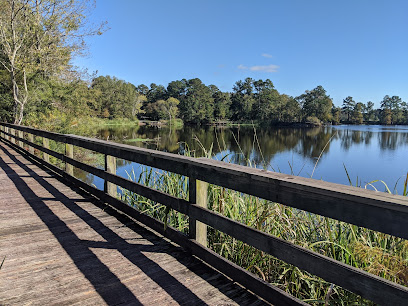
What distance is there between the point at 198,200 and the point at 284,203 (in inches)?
36.3

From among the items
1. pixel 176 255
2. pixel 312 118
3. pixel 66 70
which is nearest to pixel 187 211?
pixel 176 255

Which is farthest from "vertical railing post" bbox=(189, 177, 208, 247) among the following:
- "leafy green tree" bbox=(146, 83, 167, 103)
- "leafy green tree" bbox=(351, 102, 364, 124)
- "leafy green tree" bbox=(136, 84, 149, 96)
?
"leafy green tree" bbox=(351, 102, 364, 124)

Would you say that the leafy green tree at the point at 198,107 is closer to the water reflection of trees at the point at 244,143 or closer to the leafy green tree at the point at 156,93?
the leafy green tree at the point at 156,93

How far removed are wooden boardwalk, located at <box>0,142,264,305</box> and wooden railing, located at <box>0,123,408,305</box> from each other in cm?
13

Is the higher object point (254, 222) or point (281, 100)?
point (281, 100)

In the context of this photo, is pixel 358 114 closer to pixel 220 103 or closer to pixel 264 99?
pixel 264 99

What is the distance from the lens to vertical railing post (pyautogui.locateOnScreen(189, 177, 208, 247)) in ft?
8.30

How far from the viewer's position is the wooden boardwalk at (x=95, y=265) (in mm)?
2043

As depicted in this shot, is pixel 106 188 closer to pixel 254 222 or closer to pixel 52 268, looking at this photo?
pixel 52 268

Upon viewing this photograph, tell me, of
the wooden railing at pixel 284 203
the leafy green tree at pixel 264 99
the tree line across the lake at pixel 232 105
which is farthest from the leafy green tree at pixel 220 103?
the wooden railing at pixel 284 203

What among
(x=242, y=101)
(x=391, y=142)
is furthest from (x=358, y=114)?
(x=391, y=142)

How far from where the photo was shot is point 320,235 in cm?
334

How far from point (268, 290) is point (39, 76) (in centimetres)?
1939

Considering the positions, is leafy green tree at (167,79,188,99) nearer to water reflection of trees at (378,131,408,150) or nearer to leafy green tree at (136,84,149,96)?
leafy green tree at (136,84,149,96)
